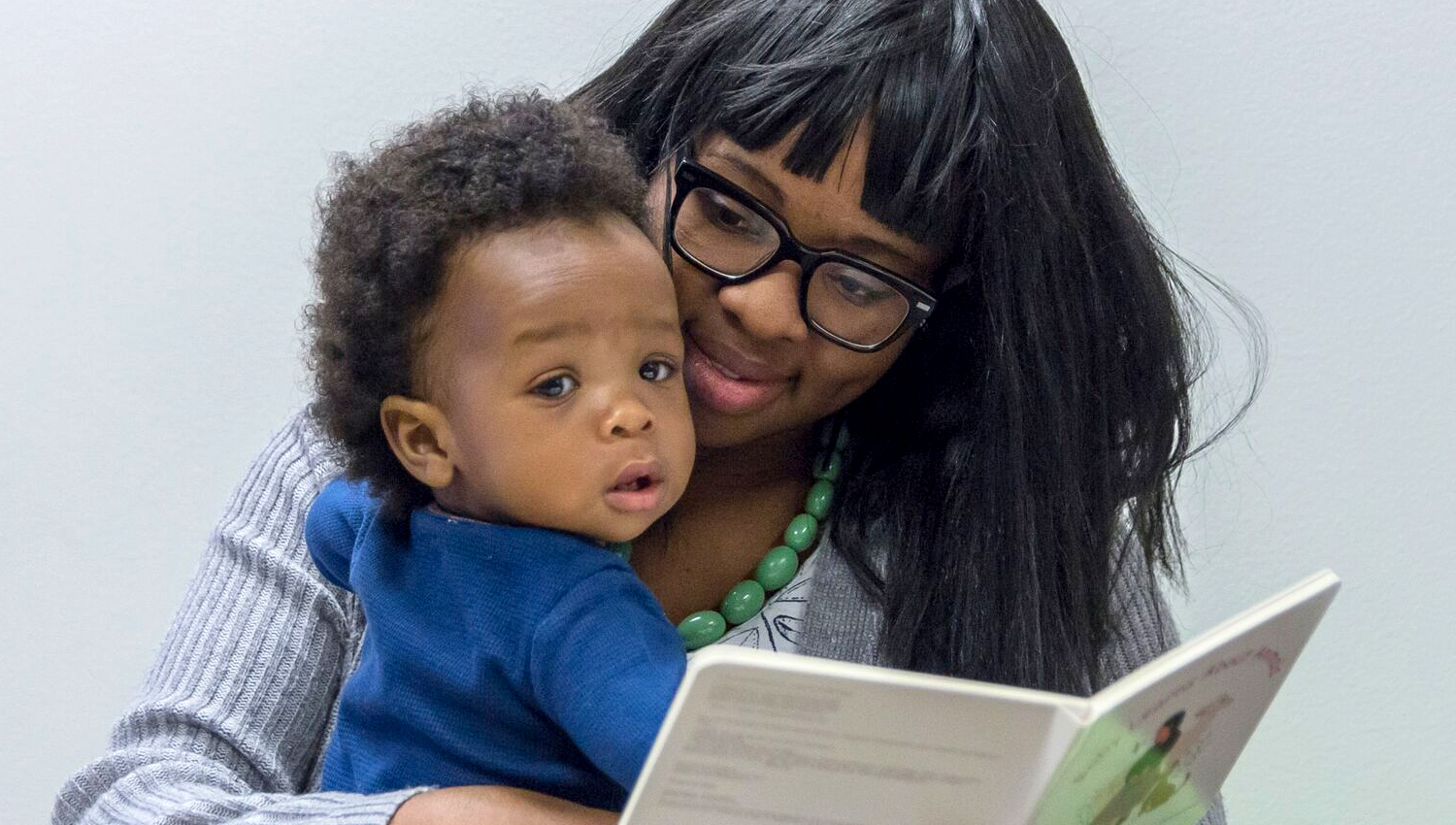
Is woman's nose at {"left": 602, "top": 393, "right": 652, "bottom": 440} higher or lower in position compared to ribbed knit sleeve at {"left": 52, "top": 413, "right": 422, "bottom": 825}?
higher

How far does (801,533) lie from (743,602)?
0.09 meters

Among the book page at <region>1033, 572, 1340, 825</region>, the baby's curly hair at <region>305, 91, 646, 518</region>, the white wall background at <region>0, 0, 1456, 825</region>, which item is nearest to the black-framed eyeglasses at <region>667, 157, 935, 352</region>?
the baby's curly hair at <region>305, 91, 646, 518</region>

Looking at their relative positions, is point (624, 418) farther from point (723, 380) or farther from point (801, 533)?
point (801, 533)

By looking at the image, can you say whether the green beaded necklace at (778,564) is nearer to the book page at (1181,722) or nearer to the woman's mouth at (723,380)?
the woman's mouth at (723,380)

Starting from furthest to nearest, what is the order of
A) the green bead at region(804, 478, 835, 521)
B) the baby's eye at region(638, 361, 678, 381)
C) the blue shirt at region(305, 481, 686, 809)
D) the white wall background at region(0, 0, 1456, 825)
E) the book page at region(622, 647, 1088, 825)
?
the white wall background at region(0, 0, 1456, 825)
the green bead at region(804, 478, 835, 521)
the baby's eye at region(638, 361, 678, 381)
the blue shirt at region(305, 481, 686, 809)
the book page at region(622, 647, 1088, 825)

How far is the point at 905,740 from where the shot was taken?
835 millimetres

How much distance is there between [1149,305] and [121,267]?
53.8 inches

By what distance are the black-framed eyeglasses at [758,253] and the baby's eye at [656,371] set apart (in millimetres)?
182

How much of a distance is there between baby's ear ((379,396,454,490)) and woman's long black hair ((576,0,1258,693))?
358 millimetres

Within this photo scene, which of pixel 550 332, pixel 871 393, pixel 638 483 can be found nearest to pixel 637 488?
pixel 638 483

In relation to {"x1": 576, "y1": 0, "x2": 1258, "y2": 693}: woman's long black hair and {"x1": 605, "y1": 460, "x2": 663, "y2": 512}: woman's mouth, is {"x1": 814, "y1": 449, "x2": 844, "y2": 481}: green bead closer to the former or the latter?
{"x1": 576, "y1": 0, "x2": 1258, "y2": 693}: woman's long black hair

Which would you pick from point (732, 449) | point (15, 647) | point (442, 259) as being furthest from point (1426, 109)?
point (15, 647)

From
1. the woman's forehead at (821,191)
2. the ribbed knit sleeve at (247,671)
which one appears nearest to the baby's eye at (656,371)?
the woman's forehead at (821,191)

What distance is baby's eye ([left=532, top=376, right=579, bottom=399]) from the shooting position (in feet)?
3.39
